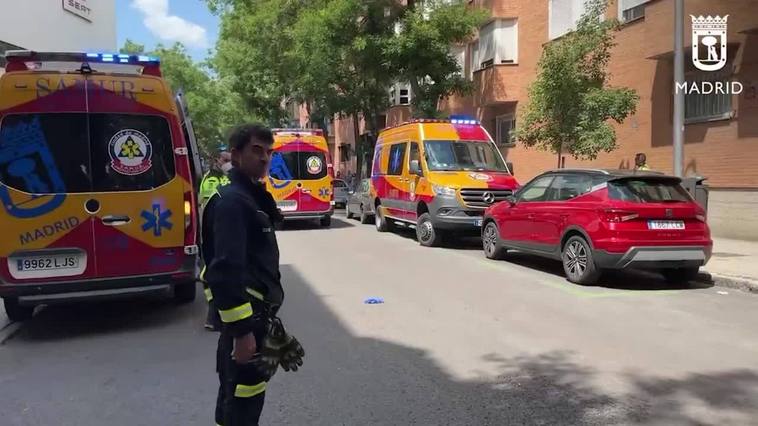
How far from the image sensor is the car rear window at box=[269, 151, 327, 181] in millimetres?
17250

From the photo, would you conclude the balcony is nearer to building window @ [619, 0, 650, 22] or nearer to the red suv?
building window @ [619, 0, 650, 22]

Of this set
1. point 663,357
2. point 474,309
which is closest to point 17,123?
point 474,309

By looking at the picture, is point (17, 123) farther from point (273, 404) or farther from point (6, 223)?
point (273, 404)

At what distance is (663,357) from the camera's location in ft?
18.2

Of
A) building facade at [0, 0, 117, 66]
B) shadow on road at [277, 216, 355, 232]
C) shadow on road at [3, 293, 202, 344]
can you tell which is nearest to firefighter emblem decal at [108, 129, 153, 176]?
shadow on road at [3, 293, 202, 344]

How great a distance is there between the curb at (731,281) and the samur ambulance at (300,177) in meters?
10.5

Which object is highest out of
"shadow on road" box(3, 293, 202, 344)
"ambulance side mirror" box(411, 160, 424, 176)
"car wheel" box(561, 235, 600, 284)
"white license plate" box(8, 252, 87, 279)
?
"ambulance side mirror" box(411, 160, 424, 176)

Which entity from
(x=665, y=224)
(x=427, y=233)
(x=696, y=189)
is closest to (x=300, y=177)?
(x=427, y=233)

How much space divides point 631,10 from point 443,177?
773 cm

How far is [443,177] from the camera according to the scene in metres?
13.0

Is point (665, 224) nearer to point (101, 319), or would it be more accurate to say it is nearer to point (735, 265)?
point (735, 265)

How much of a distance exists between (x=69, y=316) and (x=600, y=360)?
5808 millimetres

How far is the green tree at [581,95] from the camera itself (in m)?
12.6

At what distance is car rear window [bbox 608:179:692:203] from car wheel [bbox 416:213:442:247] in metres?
5.00
